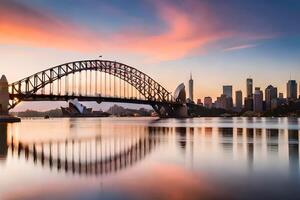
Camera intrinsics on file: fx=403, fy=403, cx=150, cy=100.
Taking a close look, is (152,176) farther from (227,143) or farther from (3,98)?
(3,98)

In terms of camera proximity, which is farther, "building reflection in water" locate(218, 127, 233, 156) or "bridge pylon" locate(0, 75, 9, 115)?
"bridge pylon" locate(0, 75, 9, 115)

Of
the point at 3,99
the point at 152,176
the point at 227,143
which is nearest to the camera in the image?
the point at 152,176

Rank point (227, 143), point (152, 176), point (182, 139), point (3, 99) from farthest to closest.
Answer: point (3, 99) → point (182, 139) → point (227, 143) → point (152, 176)

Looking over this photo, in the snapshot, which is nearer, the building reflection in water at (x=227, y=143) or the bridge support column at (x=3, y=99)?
the building reflection in water at (x=227, y=143)

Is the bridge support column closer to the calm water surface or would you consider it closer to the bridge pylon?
the bridge pylon

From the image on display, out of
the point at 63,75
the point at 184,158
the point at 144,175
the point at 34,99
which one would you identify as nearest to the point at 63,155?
the point at 184,158

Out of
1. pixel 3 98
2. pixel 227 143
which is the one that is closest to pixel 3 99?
pixel 3 98

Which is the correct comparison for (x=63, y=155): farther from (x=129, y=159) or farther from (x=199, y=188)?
(x=199, y=188)

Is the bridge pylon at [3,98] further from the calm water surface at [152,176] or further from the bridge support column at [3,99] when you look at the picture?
the calm water surface at [152,176]

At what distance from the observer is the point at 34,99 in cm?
9050

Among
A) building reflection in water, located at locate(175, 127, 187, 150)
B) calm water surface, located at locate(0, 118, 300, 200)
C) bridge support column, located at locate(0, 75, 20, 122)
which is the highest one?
bridge support column, located at locate(0, 75, 20, 122)

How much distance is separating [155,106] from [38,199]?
127 meters


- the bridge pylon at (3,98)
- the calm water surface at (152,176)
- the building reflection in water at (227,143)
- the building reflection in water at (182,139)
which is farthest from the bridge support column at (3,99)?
the calm water surface at (152,176)

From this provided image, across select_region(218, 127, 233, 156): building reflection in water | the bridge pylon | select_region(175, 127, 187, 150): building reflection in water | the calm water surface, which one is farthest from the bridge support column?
the calm water surface
